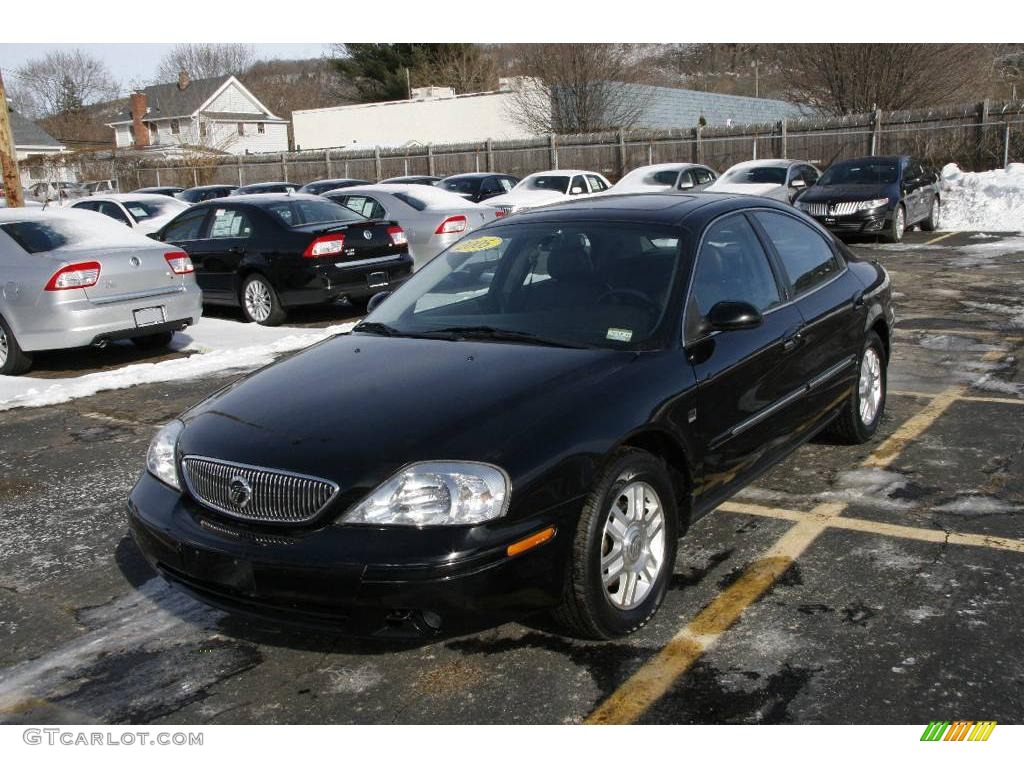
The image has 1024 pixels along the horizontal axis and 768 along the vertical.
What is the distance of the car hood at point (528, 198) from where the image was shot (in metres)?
17.7

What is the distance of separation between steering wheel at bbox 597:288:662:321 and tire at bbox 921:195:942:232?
57.8 ft

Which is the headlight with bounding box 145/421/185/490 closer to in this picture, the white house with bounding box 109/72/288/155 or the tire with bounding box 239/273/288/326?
the tire with bounding box 239/273/288/326

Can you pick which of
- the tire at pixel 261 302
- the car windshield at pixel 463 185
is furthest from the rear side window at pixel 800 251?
the car windshield at pixel 463 185

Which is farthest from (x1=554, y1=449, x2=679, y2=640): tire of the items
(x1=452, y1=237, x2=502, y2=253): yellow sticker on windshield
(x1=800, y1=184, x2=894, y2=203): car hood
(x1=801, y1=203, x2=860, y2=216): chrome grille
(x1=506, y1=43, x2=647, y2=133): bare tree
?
(x1=506, y1=43, x2=647, y2=133): bare tree

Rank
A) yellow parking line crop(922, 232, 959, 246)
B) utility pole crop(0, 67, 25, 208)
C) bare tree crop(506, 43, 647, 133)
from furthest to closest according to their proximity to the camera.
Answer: bare tree crop(506, 43, 647, 133) < yellow parking line crop(922, 232, 959, 246) < utility pole crop(0, 67, 25, 208)

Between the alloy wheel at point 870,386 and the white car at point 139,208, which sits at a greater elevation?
the white car at point 139,208

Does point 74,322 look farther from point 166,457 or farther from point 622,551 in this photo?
point 622,551

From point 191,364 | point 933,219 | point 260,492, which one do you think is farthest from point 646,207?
point 933,219

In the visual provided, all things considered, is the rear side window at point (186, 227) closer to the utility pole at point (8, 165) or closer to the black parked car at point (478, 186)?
the utility pole at point (8, 165)

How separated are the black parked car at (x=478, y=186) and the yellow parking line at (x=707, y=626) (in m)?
17.4

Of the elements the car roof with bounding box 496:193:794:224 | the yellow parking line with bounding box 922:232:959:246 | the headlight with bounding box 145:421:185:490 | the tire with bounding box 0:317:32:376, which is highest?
the car roof with bounding box 496:193:794:224

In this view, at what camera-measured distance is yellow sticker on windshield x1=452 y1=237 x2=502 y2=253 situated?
506cm

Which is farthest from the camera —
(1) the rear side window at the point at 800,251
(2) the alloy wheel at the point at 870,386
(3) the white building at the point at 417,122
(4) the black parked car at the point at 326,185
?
(3) the white building at the point at 417,122

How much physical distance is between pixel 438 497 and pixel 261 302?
367 inches
